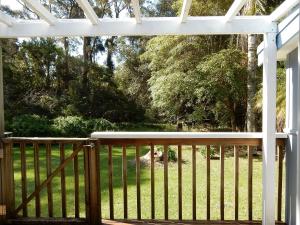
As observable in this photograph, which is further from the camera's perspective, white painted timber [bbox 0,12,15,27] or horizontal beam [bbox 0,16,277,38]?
horizontal beam [bbox 0,16,277,38]

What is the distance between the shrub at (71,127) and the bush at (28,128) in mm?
359

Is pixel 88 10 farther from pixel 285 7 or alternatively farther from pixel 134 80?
pixel 134 80

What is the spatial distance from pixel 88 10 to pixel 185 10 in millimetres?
745

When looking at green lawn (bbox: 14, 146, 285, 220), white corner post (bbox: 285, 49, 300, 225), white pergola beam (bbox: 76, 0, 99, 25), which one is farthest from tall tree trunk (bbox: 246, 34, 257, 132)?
white pergola beam (bbox: 76, 0, 99, 25)

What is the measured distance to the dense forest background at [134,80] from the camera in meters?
10.5

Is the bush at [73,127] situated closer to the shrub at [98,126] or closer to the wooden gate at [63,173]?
the shrub at [98,126]

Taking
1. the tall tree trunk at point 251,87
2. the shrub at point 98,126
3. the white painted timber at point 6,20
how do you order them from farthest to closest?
the shrub at point 98,126 → the tall tree trunk at point 251,87 → the white painted timber at point 6,20

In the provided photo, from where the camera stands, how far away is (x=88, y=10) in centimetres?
272

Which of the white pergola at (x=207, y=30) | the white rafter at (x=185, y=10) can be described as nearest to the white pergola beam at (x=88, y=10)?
the white pergola at (x=207, y=30)

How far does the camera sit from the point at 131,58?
1722 centimetres

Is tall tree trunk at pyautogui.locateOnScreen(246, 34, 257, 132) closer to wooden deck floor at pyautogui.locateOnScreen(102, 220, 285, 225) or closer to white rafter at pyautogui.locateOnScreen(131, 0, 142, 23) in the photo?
wooden deck floor at pyautogui.locateOnScreen(102, 220, 285, 225)

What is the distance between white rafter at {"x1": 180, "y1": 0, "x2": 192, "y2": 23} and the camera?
2.49 m

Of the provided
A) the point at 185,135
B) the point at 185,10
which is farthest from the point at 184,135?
the point at 185,10

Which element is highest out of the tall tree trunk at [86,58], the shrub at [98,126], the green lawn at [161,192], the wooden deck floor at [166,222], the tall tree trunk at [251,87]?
the tall tree trunk at [86,58]
